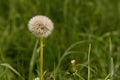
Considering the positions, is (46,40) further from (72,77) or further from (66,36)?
(72,77)

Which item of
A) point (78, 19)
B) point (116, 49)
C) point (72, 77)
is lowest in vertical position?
point (72, 77)

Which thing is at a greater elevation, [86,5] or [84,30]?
[86,5]

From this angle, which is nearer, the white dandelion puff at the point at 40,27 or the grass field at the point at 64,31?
the white dandelion puff at the point at 40,27

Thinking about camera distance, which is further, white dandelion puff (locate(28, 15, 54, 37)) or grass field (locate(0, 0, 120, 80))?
grass field (locate(0, 0, 120, 80))

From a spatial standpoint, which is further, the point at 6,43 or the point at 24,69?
the point at 6,43

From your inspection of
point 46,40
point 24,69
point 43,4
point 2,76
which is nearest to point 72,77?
point 2,76
